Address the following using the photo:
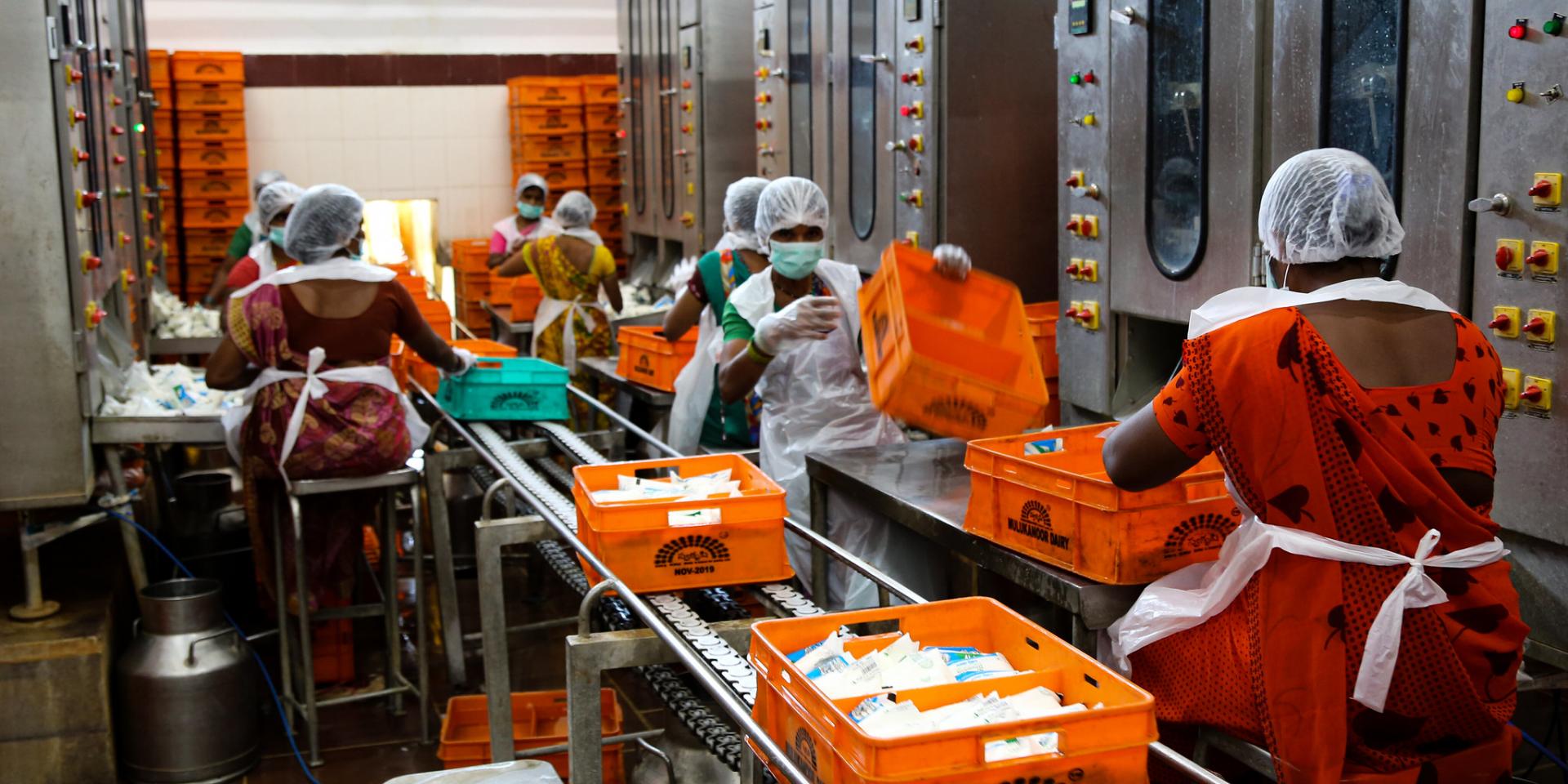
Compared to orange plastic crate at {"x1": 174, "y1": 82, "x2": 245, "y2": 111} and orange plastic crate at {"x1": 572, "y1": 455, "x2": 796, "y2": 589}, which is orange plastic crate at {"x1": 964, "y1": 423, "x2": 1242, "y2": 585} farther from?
orange plastic crate at {"x1": 174, "y1": 82, "x2": 245, "y2": 111}

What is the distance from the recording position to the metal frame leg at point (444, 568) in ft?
14.0

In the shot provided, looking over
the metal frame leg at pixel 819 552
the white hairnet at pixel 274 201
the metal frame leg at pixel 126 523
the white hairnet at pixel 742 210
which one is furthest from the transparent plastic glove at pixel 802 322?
the white hairnet at pixel 274 201

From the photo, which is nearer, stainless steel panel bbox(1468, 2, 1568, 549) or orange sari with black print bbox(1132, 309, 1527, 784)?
orange sari with black print bbox(1132, 309, 1527, 784)

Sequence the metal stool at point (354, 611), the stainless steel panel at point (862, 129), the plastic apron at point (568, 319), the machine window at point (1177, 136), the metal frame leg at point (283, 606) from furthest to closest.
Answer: the plastic apron at point (568, 319)
the stainless steel panel at point (862, 129)
the metal frame leg at point (283, 606)
the metal stool at point (354, 611)
the machine window at point (1177, 136)

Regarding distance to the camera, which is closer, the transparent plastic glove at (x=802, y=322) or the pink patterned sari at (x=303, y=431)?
the transparent plastic glove at (x=802, y=322)

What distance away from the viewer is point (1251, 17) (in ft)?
11.5

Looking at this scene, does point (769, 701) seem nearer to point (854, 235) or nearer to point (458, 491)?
point (458, 491)

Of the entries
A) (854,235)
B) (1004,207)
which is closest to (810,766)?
(1004,207)

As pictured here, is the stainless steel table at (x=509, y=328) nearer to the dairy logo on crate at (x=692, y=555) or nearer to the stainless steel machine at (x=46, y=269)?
the stainless steel machine at (x=46, y=269)

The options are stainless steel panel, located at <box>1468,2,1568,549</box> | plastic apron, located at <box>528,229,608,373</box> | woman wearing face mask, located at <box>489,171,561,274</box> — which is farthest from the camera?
woman wearing face mask, located at <box>489,171,561,274</box>

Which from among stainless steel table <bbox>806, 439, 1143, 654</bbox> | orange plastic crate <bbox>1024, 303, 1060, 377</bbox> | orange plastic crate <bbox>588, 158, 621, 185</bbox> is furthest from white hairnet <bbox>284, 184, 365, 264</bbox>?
orange plastic crate <bbox>588, 158, 621, 185</bbox>

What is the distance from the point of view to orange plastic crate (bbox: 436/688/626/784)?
140 inches

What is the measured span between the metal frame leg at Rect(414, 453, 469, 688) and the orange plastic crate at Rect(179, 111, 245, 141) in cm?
574

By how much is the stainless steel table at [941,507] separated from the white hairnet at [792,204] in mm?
589
